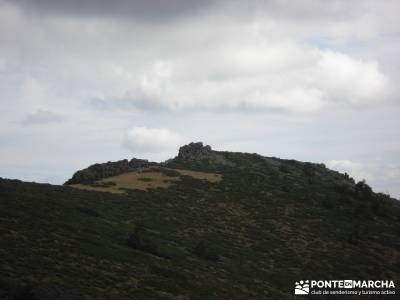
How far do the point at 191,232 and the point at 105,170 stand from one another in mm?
26945

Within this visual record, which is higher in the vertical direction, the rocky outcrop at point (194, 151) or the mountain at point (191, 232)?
the rocky outcrop at point (194, 151)

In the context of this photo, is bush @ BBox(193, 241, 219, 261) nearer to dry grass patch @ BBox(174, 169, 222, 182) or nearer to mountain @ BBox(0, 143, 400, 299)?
mountain @ BBox(0, 143, 400, 299)

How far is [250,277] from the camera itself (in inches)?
1309

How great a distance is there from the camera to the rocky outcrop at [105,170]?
201 ft

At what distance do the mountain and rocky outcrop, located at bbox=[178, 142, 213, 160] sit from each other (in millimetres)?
1866

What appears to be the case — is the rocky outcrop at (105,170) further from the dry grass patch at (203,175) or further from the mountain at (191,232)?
the dry grass patch at (203,175)

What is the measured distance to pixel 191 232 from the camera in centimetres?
4244

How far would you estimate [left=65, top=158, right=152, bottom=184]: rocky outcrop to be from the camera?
201ft

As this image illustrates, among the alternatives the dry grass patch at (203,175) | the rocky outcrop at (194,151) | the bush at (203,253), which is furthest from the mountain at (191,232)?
the rocky outcrop at (194,151)

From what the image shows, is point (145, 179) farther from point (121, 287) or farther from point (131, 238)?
point (121, 287)

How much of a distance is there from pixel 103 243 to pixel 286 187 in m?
43.1

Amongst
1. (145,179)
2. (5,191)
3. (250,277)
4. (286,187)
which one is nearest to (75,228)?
(5,191)

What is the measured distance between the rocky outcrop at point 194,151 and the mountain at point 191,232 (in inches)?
73.5

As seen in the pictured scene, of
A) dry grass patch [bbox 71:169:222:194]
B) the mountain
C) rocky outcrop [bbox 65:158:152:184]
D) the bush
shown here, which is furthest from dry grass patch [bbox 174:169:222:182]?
the bush
